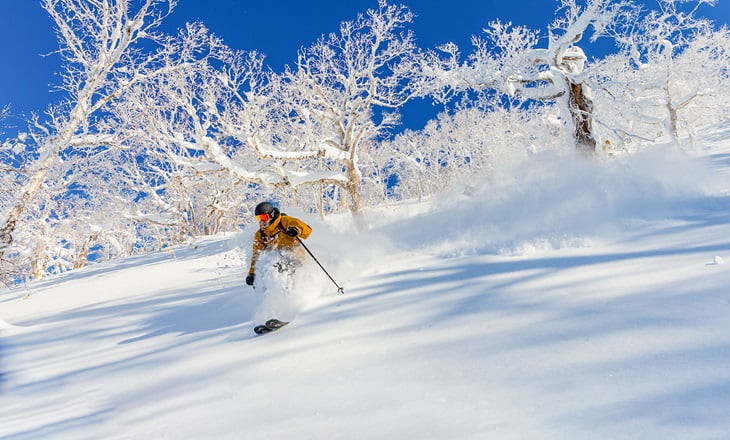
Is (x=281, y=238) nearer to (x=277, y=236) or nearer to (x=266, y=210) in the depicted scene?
(x=277, y=236)

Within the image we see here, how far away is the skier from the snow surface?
9.3 inches

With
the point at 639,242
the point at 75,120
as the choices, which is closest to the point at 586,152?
the point at 639,242

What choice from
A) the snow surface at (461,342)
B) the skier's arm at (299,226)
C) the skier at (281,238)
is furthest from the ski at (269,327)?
the skier's arm at (299,226)

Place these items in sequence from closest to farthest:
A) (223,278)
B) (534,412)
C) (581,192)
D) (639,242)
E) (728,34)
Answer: (534,412)
(639,242)
(581,192)
(223,278)
(728,34)

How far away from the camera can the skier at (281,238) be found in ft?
16.5

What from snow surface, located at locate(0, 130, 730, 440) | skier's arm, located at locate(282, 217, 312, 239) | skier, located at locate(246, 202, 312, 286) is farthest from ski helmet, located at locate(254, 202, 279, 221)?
snow surface, located at locate(0, 130, 730, 440)

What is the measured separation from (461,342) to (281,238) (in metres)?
3.15

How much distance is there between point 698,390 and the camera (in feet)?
5.41

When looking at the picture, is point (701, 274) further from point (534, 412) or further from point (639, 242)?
point (534, 412)

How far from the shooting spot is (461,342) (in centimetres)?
276

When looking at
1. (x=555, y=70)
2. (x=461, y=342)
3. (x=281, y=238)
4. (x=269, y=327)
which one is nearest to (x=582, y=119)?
(x=555, y=70)

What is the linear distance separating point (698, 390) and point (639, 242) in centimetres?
307

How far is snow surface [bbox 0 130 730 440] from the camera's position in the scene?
6.18 ft

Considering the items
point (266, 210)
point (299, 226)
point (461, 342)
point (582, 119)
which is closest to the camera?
point (461, 342)
